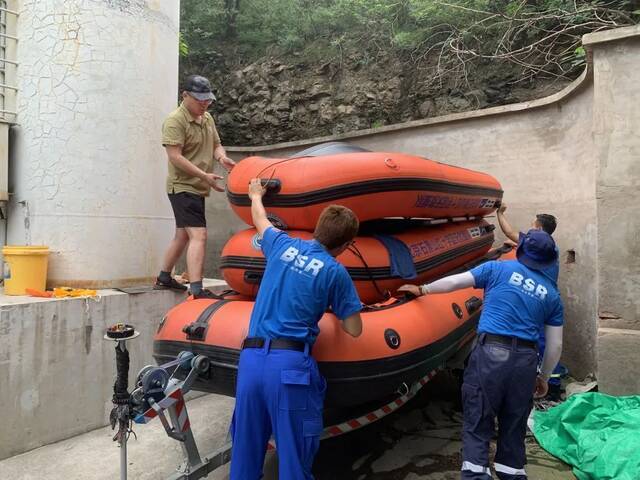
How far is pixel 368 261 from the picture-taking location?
2.69 metres

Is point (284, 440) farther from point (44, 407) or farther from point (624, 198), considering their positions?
point (624, 198)

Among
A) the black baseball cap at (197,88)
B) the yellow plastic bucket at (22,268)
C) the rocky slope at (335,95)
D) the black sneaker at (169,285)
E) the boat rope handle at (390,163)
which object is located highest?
the rocky slope at (335,95)

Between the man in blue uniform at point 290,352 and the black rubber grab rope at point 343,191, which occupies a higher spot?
the black rubber grab rope at point 343,191

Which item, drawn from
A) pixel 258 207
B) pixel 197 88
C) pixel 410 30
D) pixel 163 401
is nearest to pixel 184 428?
pixel 163 401

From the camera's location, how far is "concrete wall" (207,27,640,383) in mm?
3277

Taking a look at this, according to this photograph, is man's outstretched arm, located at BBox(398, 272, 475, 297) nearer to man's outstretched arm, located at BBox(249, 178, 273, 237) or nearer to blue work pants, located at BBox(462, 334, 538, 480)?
blue work pants, located at BBox(462, 334, 538, 480)

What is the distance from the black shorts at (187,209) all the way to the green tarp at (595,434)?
9.13ft

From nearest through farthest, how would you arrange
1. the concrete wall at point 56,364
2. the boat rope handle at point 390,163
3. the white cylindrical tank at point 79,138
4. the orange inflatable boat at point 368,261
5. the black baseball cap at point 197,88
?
the orange inflatable boat at point 368,261
the boat rope handle at point 390,163
the concrete wall at point 56,364
the black baseball cap at point 197,88
the white cylindrical tank at point 79,138

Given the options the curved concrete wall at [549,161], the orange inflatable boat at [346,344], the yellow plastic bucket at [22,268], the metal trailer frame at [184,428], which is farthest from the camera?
the curved concrete wall at [549,161]

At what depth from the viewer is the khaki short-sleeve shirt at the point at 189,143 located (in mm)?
3312

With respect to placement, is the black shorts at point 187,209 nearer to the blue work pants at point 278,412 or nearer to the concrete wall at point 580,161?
the blue work pants at point 278,412

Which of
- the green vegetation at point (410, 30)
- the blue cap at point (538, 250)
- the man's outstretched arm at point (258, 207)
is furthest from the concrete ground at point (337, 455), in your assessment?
the green vegetation at point (410, 30)

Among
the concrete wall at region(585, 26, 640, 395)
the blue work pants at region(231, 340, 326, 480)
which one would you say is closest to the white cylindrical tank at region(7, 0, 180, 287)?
the blue work pants at region(231, 340, 326, 480)

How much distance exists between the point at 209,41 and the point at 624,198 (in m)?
8.28
